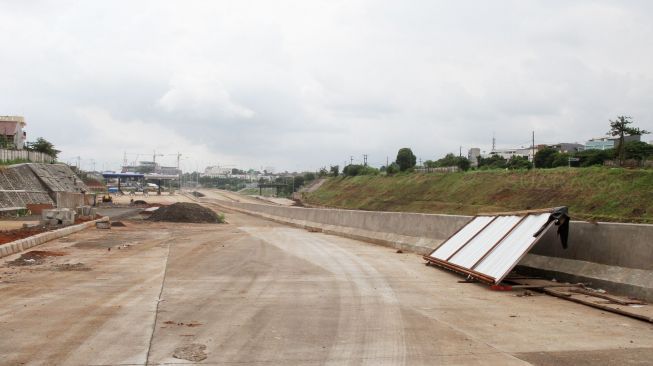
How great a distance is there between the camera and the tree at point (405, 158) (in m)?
131

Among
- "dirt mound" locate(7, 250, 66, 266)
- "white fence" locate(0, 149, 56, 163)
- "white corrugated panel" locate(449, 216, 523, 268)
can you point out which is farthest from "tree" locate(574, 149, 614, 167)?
"dirt mound" locate(7, 250, 66, 266)

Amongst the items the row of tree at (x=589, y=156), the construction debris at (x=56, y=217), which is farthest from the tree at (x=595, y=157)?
the construction debris at (x=56, y=217)

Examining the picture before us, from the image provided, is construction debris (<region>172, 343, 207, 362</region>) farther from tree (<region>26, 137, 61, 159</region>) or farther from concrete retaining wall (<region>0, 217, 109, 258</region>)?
tree (<region>26, 137, 61, 159</region>)

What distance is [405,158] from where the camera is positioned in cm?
13388

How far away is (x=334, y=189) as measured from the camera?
470 ft

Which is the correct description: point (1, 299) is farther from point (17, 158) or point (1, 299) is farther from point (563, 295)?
point (17, 158)

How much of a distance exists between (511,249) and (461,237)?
3.72m

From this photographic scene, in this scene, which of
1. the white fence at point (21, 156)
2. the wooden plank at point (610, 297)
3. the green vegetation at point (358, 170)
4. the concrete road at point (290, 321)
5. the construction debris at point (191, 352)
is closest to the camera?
the construction debris at point (191, 352)

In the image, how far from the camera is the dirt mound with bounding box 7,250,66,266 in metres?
15.4

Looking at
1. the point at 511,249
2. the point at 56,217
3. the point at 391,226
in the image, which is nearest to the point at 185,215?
the point at 56,217

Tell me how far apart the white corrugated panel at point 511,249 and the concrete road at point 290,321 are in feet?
1.51

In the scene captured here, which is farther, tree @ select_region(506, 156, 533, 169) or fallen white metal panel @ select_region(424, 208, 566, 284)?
tree @ select_region(506, 156, 533, 169)

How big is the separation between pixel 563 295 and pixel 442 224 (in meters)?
8.08

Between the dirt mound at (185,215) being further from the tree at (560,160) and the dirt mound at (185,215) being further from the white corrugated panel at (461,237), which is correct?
the tree at (560,160)
